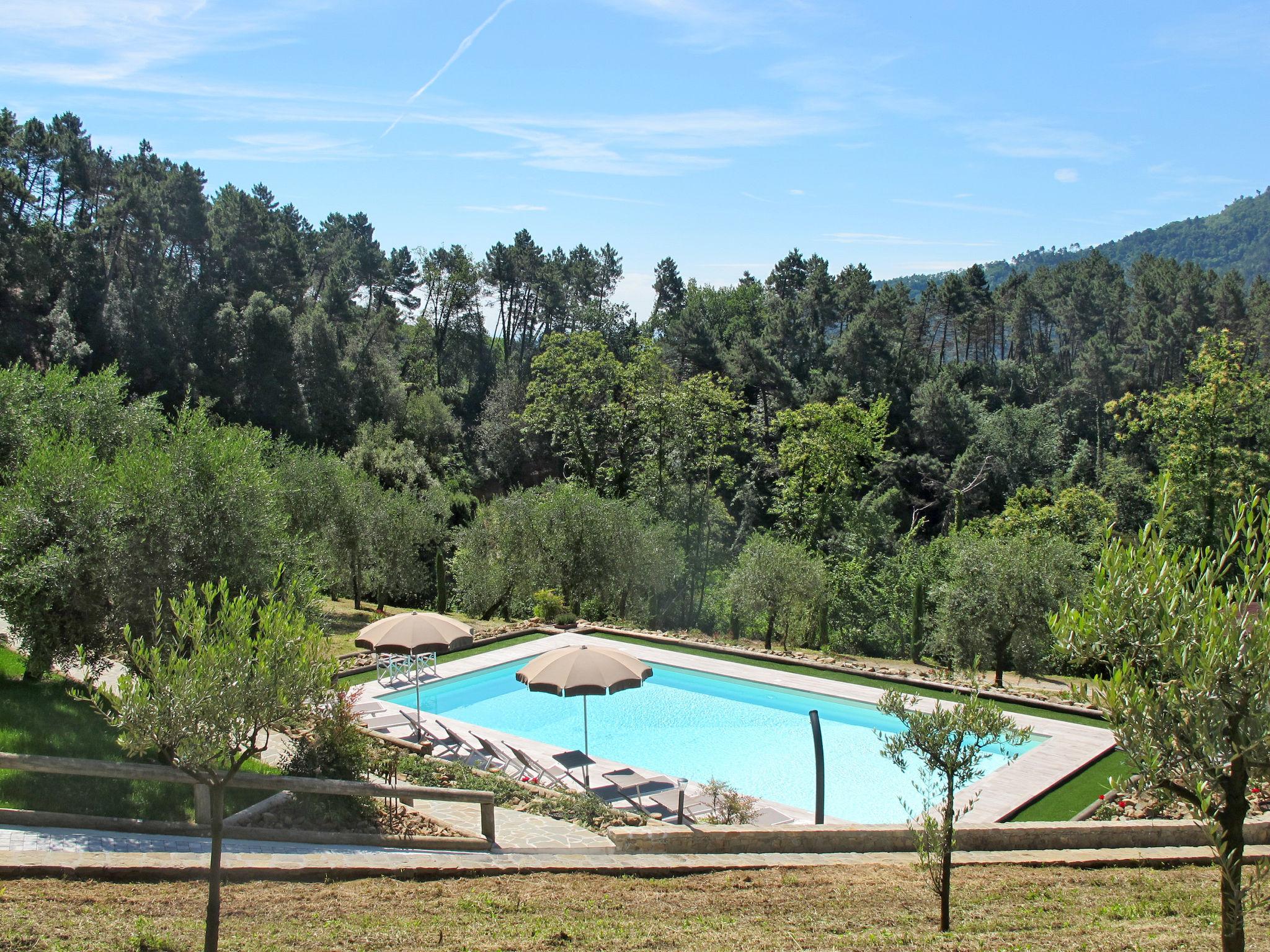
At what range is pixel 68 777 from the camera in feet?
35.2

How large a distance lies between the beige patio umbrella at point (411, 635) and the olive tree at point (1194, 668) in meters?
12.3

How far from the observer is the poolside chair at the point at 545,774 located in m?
13.5

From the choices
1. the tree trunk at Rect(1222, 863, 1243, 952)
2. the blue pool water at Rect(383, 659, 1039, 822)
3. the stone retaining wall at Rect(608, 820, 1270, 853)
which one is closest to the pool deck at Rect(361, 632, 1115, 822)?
the blue pool water at Rect(383, 659, 1039, 822)

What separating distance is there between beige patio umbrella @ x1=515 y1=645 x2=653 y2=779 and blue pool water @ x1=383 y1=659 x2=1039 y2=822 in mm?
3158

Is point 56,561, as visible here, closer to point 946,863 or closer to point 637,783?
point 637,783

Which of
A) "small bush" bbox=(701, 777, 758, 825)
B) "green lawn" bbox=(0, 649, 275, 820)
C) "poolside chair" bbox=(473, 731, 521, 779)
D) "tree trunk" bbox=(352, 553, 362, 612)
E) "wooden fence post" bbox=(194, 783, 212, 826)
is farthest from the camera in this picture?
"tree trunk" bbox=(352, 553, 362, 612)

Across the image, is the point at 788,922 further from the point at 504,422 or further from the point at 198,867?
the point at 504,422

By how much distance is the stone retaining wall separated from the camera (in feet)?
34.2

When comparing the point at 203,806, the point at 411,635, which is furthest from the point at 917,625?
the point at 203,806

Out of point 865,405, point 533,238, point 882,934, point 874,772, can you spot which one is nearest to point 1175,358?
point 865,405

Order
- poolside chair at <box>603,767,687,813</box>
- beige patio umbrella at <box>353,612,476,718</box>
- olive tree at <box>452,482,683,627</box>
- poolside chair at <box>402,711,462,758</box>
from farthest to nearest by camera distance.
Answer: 1. olive tree at <box>452,482,683,627</box>
2. beige patio umbrella at <box>353,612,476,718</box>
3. poolside chair at <box>402,711,462,758</box>
4. poolside chair at <box>603,767,687,813</box>

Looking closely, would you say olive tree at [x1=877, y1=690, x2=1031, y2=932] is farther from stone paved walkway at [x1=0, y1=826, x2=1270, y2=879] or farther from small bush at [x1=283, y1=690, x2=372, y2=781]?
small bush at [x1=283, y1=690, x2=372, y2=781]

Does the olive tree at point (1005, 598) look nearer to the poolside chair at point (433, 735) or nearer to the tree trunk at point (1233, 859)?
the poolside chair at point (433, 735)

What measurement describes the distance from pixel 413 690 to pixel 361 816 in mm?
8272
